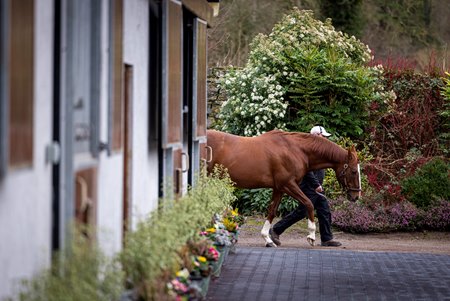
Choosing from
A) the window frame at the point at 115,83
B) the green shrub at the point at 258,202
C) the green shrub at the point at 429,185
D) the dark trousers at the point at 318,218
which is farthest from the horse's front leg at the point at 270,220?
the window frame at the point at 115,83

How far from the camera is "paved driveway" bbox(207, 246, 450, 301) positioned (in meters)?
9.88

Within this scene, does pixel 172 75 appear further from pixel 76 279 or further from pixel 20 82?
pixel 20 82

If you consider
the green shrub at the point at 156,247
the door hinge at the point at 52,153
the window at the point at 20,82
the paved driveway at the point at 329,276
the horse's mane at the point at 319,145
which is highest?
the window at the point at 20,82

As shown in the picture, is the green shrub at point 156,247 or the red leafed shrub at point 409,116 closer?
the green shrub at point 156,247

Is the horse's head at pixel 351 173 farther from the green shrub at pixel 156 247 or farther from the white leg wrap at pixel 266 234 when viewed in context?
the green shrub at pixel 156 247

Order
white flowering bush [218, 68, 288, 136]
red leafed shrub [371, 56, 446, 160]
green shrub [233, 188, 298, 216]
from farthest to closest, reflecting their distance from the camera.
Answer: red leafed shrub [371, 56, 446, 160] → white flowering bush [218, 68, 288, 136] → green shrub [233, 188, 298, 216]

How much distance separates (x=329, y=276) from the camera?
1129 cm

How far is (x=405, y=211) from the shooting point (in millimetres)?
16359

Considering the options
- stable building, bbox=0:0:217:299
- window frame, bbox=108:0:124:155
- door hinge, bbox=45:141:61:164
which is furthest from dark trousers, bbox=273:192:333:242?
door hinge, bbox=45:141:61:164

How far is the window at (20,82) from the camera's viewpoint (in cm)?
439

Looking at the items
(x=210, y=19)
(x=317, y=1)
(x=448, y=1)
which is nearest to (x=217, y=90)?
(x=210, y=19)

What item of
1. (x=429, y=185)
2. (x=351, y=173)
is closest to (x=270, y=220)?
(x=351, y=173)

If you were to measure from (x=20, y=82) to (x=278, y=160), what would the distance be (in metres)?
10.5

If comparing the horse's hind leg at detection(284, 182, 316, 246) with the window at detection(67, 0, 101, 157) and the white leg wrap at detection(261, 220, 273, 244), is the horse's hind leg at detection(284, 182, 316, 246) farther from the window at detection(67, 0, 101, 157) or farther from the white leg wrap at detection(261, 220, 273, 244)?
the window at detection(67, 0, 101, 157)
